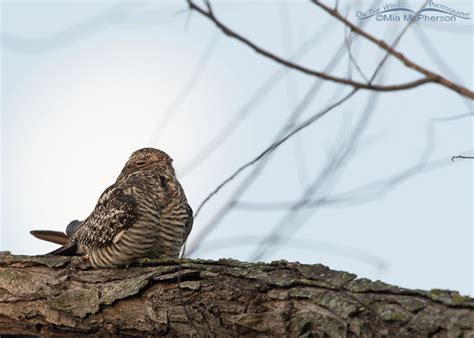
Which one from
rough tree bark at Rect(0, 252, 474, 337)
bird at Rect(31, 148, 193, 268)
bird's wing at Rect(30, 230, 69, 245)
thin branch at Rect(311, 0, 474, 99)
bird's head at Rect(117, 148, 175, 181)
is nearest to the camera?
thin branch at Rect(311, 0, 474, 99)

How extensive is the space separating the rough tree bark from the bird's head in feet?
3.62

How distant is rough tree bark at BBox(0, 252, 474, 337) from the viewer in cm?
356

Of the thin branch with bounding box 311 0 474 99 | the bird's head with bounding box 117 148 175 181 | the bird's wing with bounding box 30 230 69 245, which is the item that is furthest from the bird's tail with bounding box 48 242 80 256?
the thin branch with bounding box 311 0 474 99

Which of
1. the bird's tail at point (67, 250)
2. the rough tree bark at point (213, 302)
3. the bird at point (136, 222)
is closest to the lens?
the rough tree bark at point (213, 302)

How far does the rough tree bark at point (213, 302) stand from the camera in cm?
356

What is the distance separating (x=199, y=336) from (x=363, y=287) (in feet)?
3.79

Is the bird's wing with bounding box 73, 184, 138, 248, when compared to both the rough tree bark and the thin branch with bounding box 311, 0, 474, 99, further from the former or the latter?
the thin branch with bounding box 311, 0, 474, 99

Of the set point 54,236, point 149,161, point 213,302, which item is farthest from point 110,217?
point 213,302

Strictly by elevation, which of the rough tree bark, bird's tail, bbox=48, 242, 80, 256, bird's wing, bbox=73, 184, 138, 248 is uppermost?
bird's wing, bbox=73, 184, 138, 248

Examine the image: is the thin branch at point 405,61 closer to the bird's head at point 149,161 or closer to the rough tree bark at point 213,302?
the rough tree bark at point 213,302

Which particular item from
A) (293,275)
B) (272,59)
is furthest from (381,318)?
(272,59)

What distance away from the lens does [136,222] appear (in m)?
5.62

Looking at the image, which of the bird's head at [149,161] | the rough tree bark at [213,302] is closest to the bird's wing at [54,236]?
the bird's head at [149,161]

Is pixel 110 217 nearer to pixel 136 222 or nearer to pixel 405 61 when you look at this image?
pixel 136 222
